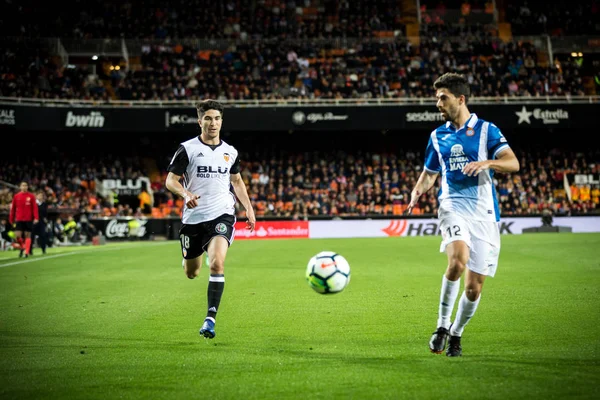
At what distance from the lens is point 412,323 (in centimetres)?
799

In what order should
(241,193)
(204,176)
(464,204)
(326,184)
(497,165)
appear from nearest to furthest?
1. (497,165)
2. (464,204)
3. (204,176)
4. (241,193)
5. (326,184)

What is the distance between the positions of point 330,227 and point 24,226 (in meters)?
16.8

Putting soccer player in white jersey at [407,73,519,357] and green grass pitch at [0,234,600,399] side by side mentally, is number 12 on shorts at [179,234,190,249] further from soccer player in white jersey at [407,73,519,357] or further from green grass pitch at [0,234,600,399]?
soccer player in white jersey at [407,73,519,357]

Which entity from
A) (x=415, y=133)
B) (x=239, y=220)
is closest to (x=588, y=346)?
(x=239, y=220)

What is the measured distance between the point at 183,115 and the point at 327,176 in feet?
29.8

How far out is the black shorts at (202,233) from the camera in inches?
309

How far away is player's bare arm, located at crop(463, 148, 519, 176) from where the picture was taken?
5820 millimetres

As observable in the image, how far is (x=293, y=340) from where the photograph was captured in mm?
7062

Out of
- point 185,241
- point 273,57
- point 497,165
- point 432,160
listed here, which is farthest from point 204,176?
point 273,57

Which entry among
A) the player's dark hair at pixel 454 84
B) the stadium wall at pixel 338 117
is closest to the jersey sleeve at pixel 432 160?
the player's dark hair at pixel 454 84

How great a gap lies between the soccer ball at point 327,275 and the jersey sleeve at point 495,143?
1.99m

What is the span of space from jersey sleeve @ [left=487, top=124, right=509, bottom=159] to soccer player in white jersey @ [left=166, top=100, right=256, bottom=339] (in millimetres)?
2964

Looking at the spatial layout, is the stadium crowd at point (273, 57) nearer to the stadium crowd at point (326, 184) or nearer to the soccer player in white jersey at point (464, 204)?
the stadium crowd at point (326, 184)

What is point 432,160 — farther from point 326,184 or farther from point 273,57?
point 273,57
